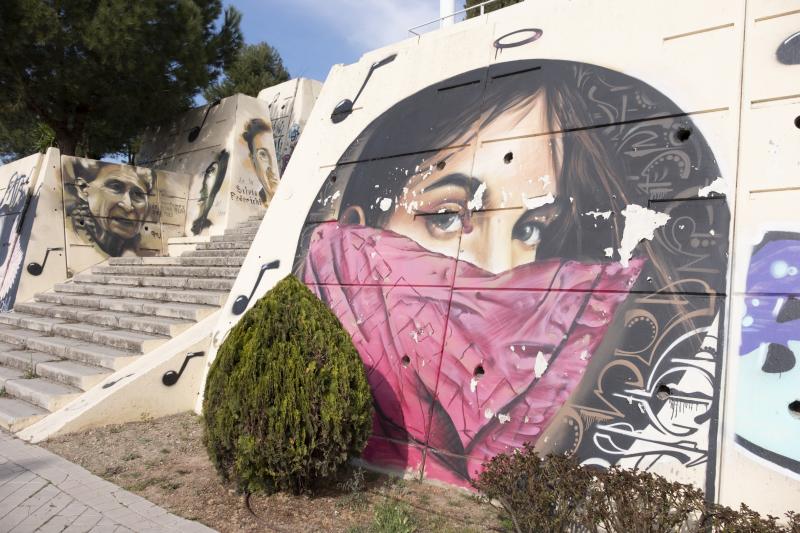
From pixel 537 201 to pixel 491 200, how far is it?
0.42m

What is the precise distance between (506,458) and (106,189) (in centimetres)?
950

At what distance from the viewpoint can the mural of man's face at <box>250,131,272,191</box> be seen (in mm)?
11445

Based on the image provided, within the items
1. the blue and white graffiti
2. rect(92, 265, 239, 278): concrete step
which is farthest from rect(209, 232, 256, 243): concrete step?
the blue and white graffiti

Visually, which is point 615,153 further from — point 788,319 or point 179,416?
point 179,416

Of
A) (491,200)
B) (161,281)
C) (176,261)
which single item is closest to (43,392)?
(161,281)

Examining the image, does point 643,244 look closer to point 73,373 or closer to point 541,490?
point 541,490

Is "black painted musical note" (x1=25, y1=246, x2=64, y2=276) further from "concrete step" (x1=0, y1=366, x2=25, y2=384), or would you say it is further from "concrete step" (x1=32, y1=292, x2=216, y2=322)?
"concrete step" (x1=0, y1=366, x2=25, y2=384)

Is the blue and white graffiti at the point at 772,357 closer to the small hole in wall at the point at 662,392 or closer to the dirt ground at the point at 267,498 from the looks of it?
the small hole in wall at the point at 662,392

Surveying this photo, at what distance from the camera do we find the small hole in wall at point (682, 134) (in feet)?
12.3

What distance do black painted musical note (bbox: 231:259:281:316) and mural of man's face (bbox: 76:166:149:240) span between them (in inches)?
218

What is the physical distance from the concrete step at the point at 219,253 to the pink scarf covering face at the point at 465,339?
3827 mm

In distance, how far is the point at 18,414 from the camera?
557 centimetres

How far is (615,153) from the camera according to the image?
4008mm

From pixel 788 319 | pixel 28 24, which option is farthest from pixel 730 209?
pixel 28 24
